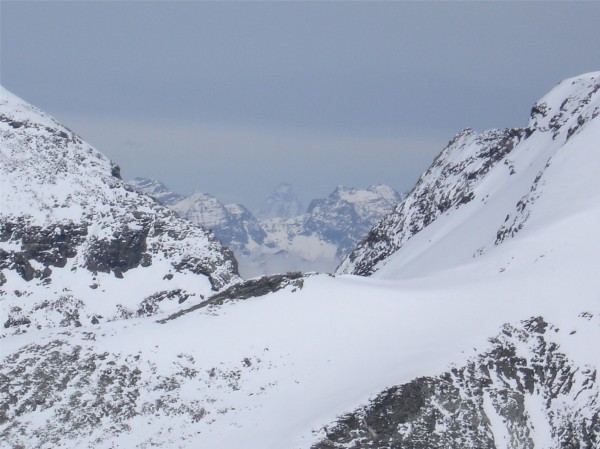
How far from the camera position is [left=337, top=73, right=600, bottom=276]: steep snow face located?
78.4 meters

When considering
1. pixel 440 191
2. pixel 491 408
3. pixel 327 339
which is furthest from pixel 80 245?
pixel 491 408

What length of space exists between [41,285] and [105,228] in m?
13.5

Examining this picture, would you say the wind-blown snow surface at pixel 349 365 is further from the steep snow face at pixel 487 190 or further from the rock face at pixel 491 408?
the steep snow face at pixel 487 190

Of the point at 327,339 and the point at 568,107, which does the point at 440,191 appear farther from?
the point at 327,339

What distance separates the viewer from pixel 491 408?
4738cm

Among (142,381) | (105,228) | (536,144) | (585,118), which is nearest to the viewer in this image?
(142,381)

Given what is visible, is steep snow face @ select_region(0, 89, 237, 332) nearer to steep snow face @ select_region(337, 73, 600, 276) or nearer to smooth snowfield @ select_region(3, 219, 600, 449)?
steep snow face @ select_region(337, 73, 600, 276)

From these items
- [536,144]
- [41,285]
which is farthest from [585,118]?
[41,285]

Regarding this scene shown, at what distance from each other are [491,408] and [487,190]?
62.9 m

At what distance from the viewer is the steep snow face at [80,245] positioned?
373ft

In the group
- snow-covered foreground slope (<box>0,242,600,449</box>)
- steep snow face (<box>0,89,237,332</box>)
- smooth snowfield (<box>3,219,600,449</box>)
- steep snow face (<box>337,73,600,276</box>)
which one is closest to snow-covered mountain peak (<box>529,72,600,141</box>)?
steep snow face (<box>337,73,600,276</box>)

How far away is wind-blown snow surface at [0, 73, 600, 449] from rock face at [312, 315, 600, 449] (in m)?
0.07

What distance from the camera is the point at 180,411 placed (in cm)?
5019

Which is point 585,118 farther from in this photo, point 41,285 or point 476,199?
point 41,285
